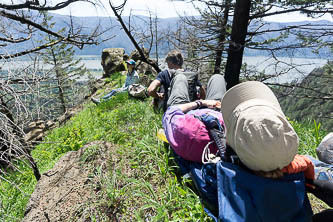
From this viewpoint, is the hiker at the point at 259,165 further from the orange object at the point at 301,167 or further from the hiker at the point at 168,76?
the hiker at the point at 168,76

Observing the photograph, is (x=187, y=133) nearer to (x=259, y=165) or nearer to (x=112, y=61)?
(x=259, y=165)

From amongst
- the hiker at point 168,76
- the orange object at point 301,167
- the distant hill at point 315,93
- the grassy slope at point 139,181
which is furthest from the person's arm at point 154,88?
the distant hill at point 315,93

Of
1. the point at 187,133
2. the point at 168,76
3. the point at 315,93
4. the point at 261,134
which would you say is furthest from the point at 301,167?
the point at 315,93

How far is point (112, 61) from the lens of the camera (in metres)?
13.5

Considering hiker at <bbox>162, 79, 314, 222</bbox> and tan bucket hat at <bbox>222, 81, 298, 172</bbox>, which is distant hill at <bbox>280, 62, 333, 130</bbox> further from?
tan bucket hat at <bbox>222, 81, 298, 172</bbox>

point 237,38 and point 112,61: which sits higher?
point 237,38

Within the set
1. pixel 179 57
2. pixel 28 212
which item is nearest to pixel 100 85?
pixel 179 57

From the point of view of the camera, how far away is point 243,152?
128 centimetres

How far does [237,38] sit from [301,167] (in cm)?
409

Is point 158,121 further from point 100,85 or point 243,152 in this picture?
point 100,85

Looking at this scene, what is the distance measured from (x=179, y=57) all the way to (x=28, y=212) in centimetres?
331

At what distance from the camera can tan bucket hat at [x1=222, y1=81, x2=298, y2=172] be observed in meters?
1.16

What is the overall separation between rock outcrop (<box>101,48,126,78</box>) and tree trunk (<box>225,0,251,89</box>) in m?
9.37

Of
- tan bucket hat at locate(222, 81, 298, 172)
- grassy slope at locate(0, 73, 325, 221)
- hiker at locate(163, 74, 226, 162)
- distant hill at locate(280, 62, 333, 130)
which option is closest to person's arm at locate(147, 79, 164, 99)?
grassy slope at locate(0, 73, 325, 221)
